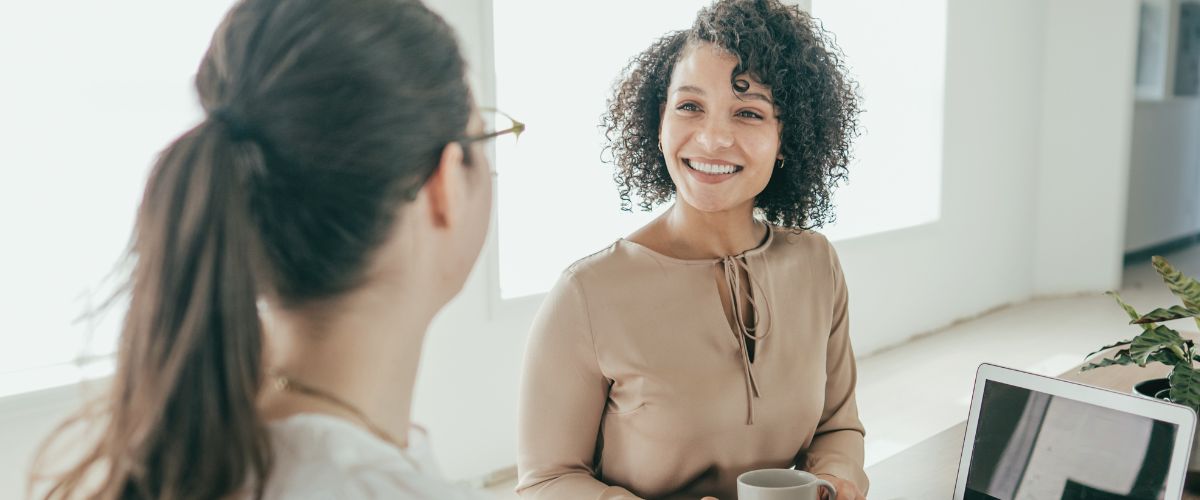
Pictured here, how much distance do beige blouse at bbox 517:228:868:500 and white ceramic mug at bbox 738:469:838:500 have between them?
1.00 ft

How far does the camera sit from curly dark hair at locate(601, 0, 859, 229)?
1.50 meters

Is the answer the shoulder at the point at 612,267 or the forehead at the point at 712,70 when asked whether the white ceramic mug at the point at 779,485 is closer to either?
the shoulder at the point at 612,267

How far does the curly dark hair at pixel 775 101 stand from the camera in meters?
1.50

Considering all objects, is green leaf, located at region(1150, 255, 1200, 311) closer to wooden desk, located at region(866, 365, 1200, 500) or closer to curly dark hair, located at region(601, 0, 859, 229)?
wooden desk, located at region(866, 365, 1200, 500)

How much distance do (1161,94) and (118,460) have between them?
8.12 metres

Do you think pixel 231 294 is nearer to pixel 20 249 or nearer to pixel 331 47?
pixel 331 47

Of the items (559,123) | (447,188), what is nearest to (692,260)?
(447,188)

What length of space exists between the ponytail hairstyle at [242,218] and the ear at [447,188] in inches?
1.7

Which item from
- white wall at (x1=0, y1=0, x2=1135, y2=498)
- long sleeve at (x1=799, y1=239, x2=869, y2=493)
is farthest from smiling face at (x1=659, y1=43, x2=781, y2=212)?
white wall at (x1=0, y1=0, x2=1135, y2=498)

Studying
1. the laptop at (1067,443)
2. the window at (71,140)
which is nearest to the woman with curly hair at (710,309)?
the laptop at (1067,443)

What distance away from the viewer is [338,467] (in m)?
0.63

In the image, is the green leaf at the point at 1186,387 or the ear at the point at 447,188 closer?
the ear at the point at 447,188

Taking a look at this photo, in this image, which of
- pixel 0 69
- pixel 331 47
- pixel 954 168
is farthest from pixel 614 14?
pixel 331 47

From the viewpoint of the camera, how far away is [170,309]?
→ 0.62m
